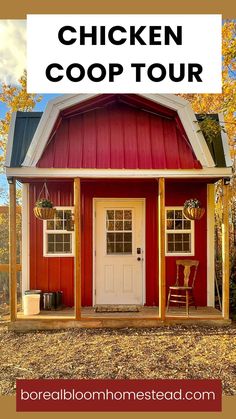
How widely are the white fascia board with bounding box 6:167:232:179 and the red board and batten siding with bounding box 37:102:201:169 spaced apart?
0.30ft

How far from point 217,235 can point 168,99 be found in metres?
5.10

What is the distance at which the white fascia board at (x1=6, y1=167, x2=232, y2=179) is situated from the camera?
6562mm

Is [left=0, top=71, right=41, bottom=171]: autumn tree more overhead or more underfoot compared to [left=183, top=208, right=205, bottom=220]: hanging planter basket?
more overhead

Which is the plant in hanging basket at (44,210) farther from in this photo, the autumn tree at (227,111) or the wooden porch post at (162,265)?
the autumn tree at (227,111)

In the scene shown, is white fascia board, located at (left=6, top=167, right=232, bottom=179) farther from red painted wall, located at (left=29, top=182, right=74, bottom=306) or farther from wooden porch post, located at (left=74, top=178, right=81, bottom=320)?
red painted wall, located at (left=29, top=182, right=74, bottom=306)

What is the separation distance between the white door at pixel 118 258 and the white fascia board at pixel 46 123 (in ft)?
6.42

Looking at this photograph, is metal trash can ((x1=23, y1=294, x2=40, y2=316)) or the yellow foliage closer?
metal trash can ((x1=23, y1=294, x2=40, y2=316))

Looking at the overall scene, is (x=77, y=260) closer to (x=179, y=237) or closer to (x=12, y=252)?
(x=12, y=252)

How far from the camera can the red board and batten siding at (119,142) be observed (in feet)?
22.0

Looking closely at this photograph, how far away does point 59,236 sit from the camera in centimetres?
798

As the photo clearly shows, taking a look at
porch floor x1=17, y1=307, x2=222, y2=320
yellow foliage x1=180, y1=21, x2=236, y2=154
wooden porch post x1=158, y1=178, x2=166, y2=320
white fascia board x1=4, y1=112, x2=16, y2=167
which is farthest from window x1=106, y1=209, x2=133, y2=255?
yellow foliage x1=180, y1=21, x2=236, y2=154

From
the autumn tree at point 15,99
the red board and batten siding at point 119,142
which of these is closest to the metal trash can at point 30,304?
the red board and batten siding at point 119,142

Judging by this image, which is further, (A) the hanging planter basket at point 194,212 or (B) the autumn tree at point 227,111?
(B) the autumn tree at point 227,111

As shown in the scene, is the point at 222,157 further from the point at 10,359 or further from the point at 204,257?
the point at 10,359
